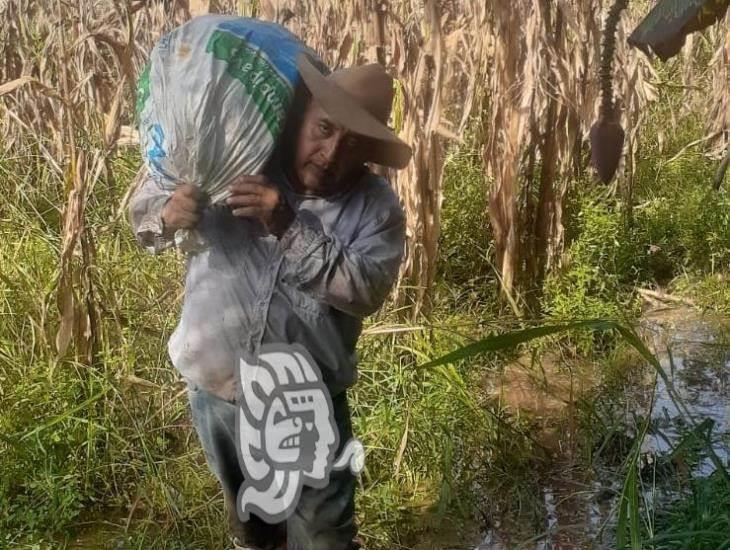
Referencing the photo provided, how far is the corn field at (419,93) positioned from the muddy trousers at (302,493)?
0.55 m

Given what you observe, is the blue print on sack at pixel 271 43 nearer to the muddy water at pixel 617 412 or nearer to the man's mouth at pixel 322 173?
the man's mouth at pixel 322 173

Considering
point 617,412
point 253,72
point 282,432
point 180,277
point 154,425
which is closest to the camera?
point 253,72

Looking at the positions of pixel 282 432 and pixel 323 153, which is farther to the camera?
pixel 282 432

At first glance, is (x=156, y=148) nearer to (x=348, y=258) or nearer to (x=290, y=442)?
(x=348, y=258)

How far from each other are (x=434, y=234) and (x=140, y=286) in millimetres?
595

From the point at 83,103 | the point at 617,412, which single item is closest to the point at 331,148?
the point at 83,103

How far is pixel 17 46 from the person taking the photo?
2045 millimetres

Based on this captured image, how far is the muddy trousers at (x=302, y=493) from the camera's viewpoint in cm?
110

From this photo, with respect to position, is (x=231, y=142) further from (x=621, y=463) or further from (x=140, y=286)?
(x=621, y=463)

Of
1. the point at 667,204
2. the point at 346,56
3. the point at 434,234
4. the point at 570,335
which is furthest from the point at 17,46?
the point at 667,204

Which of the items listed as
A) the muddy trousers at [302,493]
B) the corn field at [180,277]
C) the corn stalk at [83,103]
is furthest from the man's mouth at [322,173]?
the corn stalk at [83,103]

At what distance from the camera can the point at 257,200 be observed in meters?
0.96

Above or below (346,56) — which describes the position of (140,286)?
below

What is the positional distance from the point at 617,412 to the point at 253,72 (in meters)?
1.49
